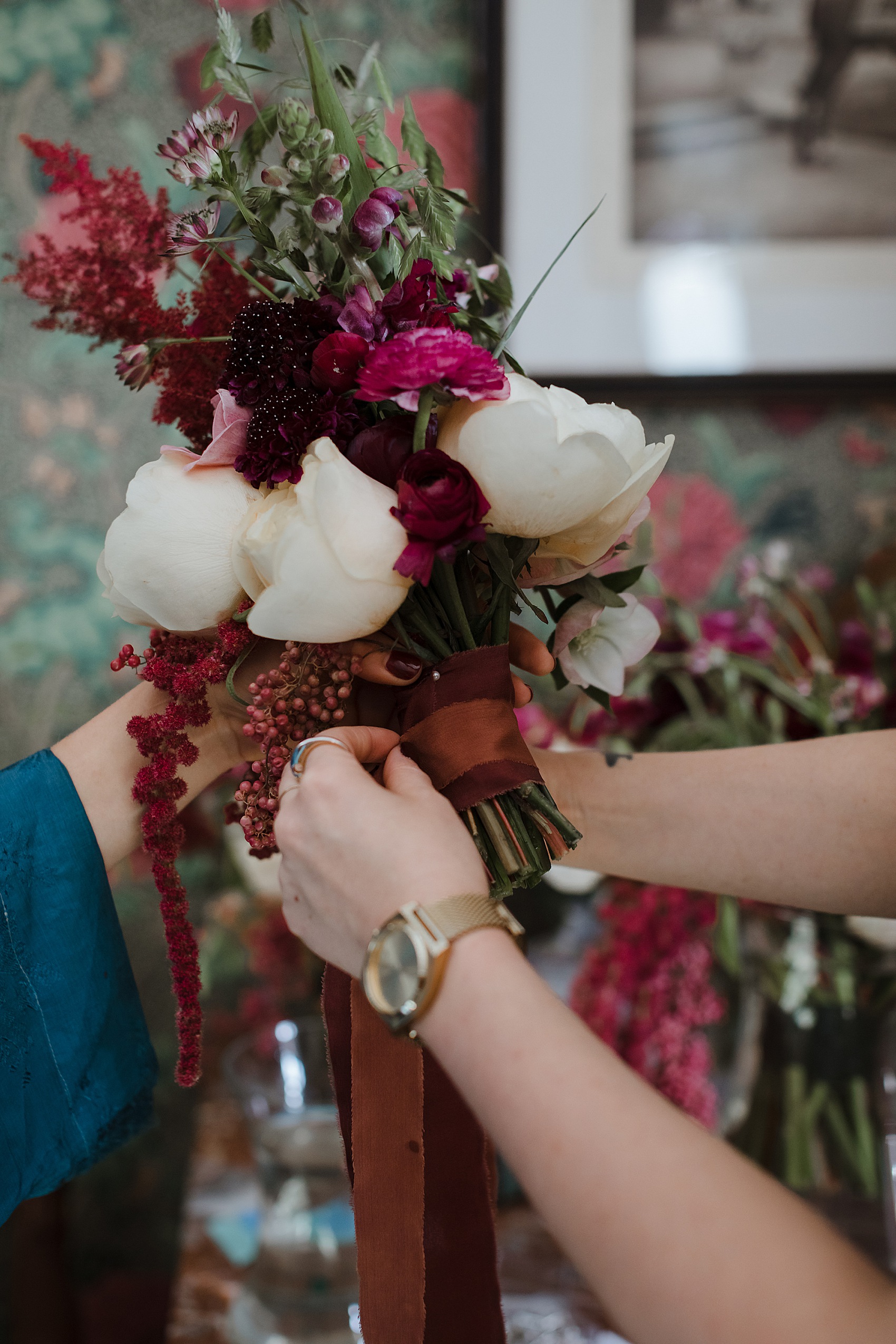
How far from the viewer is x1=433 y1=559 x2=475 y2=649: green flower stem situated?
1.67 ft

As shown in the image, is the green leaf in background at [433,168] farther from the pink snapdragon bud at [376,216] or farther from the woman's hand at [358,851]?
the woman's hand at [358,851]

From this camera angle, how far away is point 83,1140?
0.66 metres

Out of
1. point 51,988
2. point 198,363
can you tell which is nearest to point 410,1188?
point 51,988

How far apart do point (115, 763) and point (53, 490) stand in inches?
25.6

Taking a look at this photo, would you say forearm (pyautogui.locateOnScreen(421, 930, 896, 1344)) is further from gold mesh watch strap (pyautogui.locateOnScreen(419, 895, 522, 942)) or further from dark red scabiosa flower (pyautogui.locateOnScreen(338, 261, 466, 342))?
dark red scabiosa flower (pyautogui.locateOnScreen(338, 261, 466, 342))

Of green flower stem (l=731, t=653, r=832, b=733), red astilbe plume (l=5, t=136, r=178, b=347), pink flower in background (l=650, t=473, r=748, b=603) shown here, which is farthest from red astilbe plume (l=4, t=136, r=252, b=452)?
pink flower in background (l=650, t=473, r=748, b=603)

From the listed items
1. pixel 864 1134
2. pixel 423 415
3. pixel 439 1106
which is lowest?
pixel 864 1134

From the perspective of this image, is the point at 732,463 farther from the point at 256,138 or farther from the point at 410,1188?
the point at 410,1188

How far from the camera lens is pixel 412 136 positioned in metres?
0.57

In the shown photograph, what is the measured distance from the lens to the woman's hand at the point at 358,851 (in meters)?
0.45

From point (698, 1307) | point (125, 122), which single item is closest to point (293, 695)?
point (698, 1307)

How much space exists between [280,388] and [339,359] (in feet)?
0.13

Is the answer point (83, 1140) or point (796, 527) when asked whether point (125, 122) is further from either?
point (83, 1140)

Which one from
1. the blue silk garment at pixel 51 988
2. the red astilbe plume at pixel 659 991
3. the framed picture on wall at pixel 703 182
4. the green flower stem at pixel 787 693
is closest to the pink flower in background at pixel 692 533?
the framed picture on wall at pixel 703 182
